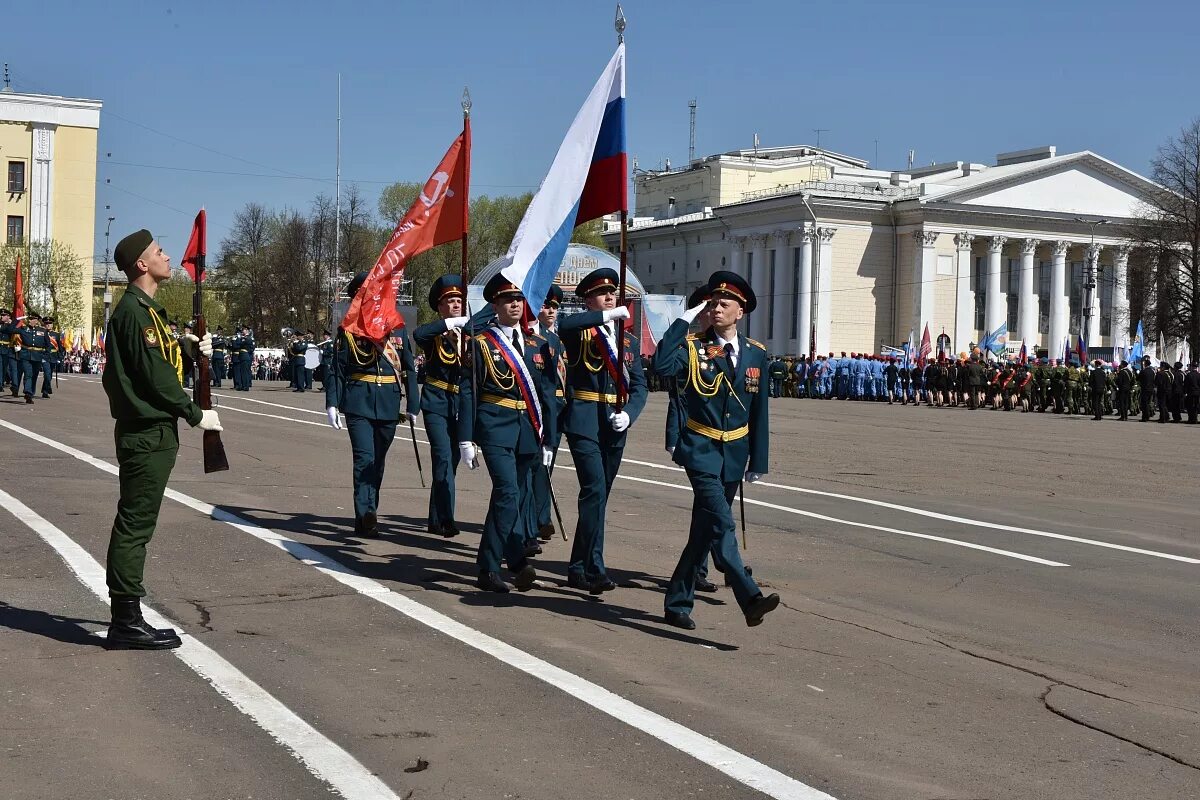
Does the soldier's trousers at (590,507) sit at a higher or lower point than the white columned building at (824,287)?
lower

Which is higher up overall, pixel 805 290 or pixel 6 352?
pixel 805 290

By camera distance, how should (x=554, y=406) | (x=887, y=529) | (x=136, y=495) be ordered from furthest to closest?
1. (x=887, y=529)
2. (x=554, y=406)
3. (x=136, y=495)

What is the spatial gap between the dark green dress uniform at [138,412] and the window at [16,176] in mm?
85260

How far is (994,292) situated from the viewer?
9756 centimetres

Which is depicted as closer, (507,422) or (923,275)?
(507,422)

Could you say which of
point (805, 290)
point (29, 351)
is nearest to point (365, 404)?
point (29, 351)

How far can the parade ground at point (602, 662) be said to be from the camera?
5.59 meters

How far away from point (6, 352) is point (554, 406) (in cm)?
2782

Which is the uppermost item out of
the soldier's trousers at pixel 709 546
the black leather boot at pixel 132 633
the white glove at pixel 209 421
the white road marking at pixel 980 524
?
the white glove at pixel 209 421

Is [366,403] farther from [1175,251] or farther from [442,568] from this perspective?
[1175,251]

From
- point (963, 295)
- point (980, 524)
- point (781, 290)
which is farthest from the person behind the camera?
point (781, 290)

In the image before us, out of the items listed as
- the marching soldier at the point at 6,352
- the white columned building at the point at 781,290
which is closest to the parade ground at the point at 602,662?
the marching soldier at the point at 6,352

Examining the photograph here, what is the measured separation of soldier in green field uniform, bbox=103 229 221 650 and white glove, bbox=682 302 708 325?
2.59m

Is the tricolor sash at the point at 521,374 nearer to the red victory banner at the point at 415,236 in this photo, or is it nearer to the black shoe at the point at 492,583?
the black shoe at the point at 492,583
